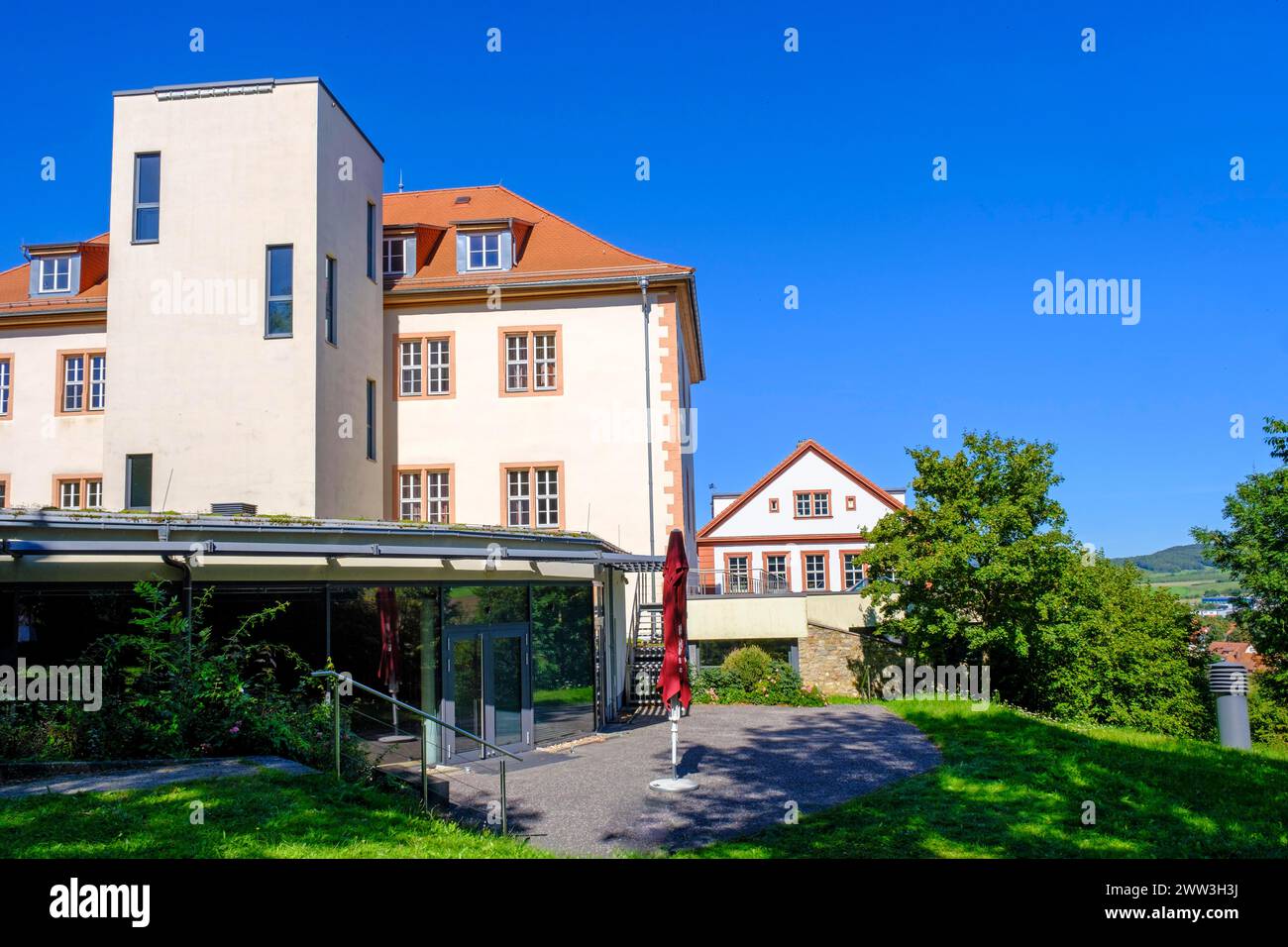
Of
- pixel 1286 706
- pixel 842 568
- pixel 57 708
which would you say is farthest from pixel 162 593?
pixel 842 568

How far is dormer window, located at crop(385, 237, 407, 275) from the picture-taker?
1110 inches

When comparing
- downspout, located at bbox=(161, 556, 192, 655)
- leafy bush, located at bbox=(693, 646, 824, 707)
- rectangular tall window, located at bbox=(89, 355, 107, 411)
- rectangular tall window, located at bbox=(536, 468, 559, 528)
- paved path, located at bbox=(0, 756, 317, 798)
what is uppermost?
rectangular tall window, located at bbox=(89, 355, 107, 411)

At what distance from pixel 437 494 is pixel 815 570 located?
30916 millimetres

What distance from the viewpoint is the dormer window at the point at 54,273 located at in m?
27.9

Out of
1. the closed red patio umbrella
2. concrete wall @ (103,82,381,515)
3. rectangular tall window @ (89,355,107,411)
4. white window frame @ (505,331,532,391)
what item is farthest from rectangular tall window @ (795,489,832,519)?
the closed red patio umbrella

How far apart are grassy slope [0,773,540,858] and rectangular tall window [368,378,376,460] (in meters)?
17.0

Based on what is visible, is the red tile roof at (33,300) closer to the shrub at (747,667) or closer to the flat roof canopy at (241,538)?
the flat roof canopy at (241,538)

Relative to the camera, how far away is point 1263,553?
37594mm

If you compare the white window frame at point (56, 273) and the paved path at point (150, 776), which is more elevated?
the white window frame at point (56, 273)

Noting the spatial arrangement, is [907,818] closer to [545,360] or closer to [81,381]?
[545,360]

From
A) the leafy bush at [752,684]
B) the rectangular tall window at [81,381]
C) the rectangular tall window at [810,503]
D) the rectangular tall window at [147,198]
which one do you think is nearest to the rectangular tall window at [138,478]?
the rectangular tall window at [147,198]

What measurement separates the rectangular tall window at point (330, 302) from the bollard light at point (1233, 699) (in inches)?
718

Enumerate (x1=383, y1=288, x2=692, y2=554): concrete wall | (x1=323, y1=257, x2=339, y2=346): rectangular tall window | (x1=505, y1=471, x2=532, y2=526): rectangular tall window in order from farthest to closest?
1. (x1=505, y1=471, x2=532, y2=526): rectangular tall window
2. (x1=383, y1=288, x2=692, y2=554): concrete wall
3. (x1=323, y1=257, x2=339, y2=346): rectangular tall window

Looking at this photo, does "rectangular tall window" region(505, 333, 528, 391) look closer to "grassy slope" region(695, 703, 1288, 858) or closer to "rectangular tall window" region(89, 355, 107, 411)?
"rectangular tall window" region(89, 355, 107, 411)
